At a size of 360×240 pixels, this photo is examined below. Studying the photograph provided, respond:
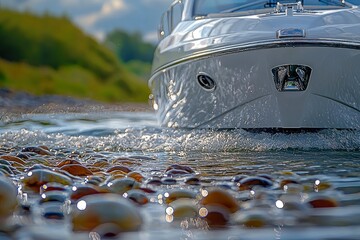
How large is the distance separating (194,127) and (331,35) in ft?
4.86

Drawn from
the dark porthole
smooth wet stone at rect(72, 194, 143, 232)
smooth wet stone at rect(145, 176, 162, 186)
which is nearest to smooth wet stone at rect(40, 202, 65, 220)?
smooth wet stone at rect(72, 194, 143, 232)

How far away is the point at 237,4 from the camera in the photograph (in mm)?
6305

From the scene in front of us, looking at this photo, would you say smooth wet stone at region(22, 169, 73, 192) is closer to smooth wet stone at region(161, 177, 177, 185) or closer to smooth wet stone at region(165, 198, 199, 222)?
smooth wet stone at region(161, 177, 177, 185)

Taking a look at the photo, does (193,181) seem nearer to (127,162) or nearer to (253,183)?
(253,183)

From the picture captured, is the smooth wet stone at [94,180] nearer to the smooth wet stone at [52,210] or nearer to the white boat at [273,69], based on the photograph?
the smooth wet stone at [52,210]

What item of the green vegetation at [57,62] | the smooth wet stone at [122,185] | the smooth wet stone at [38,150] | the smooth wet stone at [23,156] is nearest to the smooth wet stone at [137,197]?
the smooth wet stone at [122,185]

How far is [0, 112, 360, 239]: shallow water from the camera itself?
215cm

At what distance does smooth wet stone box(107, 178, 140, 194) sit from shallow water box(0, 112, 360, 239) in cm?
13

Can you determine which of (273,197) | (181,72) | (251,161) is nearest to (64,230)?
(273,197)

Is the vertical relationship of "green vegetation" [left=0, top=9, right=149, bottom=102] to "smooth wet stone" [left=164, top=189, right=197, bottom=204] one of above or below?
above

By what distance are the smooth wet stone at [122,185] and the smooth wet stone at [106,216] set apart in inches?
34.6

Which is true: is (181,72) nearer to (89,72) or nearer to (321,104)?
(321,104)

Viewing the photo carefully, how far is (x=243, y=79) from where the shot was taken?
5262mm

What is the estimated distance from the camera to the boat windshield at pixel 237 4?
6.01 meters
